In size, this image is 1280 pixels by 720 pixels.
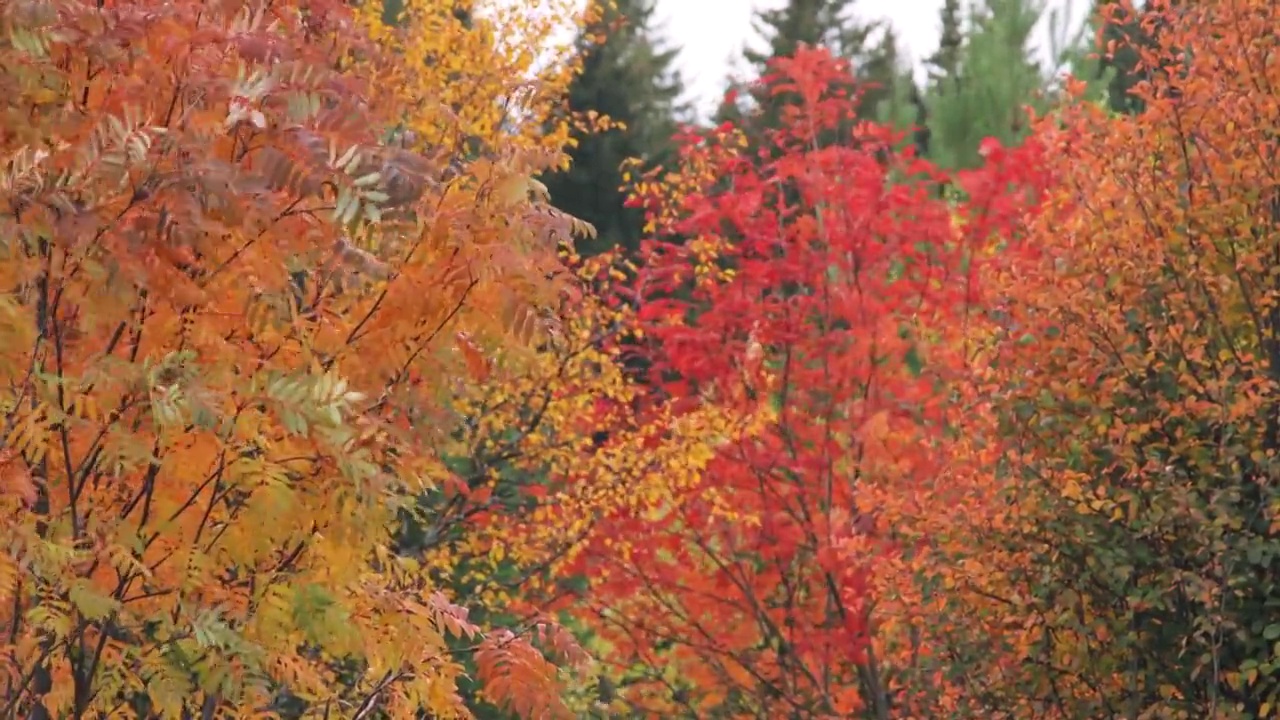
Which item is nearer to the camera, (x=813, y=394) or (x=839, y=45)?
(x=813, y=394)

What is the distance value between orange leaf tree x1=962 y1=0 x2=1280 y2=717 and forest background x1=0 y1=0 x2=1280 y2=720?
3cm

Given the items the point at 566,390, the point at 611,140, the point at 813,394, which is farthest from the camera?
the point at 611,140

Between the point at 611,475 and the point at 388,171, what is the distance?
6648 mm

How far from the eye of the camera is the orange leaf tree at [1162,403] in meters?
A: 6.45

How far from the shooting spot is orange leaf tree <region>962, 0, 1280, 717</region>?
21.2 ft

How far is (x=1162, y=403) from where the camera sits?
6.44m

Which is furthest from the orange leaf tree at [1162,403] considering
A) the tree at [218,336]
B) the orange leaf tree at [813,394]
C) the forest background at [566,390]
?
the tree at [218,336]

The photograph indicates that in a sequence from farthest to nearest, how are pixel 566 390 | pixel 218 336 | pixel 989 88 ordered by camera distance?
1. pixel 989 88
2. pixel 566 390
3. pixel 218 336

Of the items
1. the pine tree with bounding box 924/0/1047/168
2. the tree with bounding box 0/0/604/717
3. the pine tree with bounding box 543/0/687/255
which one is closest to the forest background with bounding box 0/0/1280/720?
the tree with bounding box 0/0/604/717

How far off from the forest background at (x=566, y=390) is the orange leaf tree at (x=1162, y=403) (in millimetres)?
26

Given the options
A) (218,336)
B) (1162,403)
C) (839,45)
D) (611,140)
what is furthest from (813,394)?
(839,45)

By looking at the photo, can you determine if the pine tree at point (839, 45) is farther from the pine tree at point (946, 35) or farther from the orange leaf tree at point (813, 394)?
the orange leaf tree at point (813, 394)

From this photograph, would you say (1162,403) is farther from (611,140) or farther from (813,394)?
(611,140)

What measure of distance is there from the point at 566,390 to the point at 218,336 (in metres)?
7.18
